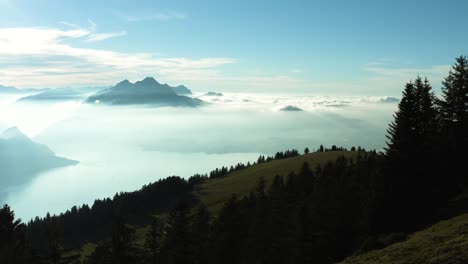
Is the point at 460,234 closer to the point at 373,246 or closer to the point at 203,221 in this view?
the point at 373,246

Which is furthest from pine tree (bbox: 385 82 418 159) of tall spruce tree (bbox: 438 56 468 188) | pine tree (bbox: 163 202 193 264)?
pine tree (bbox: 163 202 193 264)

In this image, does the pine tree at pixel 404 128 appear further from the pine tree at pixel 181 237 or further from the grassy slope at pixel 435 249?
the pine tree at pixel 181 237

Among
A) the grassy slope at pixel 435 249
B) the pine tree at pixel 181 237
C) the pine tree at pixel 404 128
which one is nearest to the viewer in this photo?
the grassy slope at pixel 435 249

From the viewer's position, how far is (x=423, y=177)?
39.2m

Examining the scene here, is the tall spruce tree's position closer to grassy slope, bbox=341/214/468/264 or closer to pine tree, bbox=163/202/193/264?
grassy slope, bbox=341/214/468/264

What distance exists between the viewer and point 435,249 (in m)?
22.0

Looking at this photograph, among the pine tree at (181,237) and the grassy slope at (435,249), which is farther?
the pine tree at (181,237)

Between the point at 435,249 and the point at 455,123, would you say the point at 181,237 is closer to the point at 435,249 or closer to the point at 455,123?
the point at 435,249

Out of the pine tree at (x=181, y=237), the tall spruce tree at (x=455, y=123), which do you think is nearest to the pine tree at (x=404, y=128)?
the tall spruce tree at (x=455, y=123)

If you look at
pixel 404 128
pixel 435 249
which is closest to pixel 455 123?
pixel 404 128

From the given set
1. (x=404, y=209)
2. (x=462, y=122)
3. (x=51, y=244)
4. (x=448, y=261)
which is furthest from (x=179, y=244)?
(x=462, y=122)

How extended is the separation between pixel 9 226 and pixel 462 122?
63354 mm

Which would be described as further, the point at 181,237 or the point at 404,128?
the point at 181,237

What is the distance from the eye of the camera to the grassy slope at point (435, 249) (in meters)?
19.9
